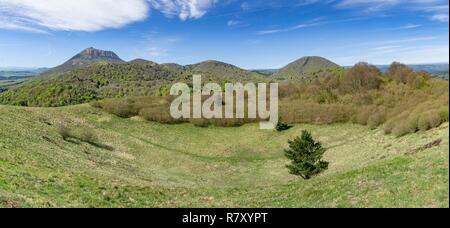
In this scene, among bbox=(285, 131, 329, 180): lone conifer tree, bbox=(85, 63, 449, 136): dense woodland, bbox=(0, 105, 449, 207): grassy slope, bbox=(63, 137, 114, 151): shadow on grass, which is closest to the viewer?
bbox=(0, 105, 449, 207): grassy slope

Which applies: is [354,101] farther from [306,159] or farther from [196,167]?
[306,159]

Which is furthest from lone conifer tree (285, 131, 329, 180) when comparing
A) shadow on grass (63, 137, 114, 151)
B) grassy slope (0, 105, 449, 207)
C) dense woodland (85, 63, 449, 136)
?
shadow on grass (63, 137, 114, 151)

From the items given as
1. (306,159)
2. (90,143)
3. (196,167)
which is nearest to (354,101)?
(196,167)

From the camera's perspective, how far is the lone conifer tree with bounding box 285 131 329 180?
42.5 metres

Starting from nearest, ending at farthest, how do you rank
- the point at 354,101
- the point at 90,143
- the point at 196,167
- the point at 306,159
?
1. the point at 306,159
2. the point at 196,167
3. the point at 90,143
4. the point at 354,101

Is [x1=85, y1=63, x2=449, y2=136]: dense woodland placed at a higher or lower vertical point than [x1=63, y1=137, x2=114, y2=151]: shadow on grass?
higher

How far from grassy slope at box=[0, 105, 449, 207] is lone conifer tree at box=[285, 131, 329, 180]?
1.46 m

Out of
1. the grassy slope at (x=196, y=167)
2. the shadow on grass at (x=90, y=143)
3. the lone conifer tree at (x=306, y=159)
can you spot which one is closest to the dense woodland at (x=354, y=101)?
the grassy slope at (x=196, y=167)

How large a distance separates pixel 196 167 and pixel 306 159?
67.2 ft

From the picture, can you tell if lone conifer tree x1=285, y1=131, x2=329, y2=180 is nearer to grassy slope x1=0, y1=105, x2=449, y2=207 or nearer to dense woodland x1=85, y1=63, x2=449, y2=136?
grassy slope x1=0, y1=105, x2=449, y2=207

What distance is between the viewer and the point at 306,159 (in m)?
43.3

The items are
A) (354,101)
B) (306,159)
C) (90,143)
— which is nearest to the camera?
(306,159)

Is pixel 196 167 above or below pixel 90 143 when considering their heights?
below
